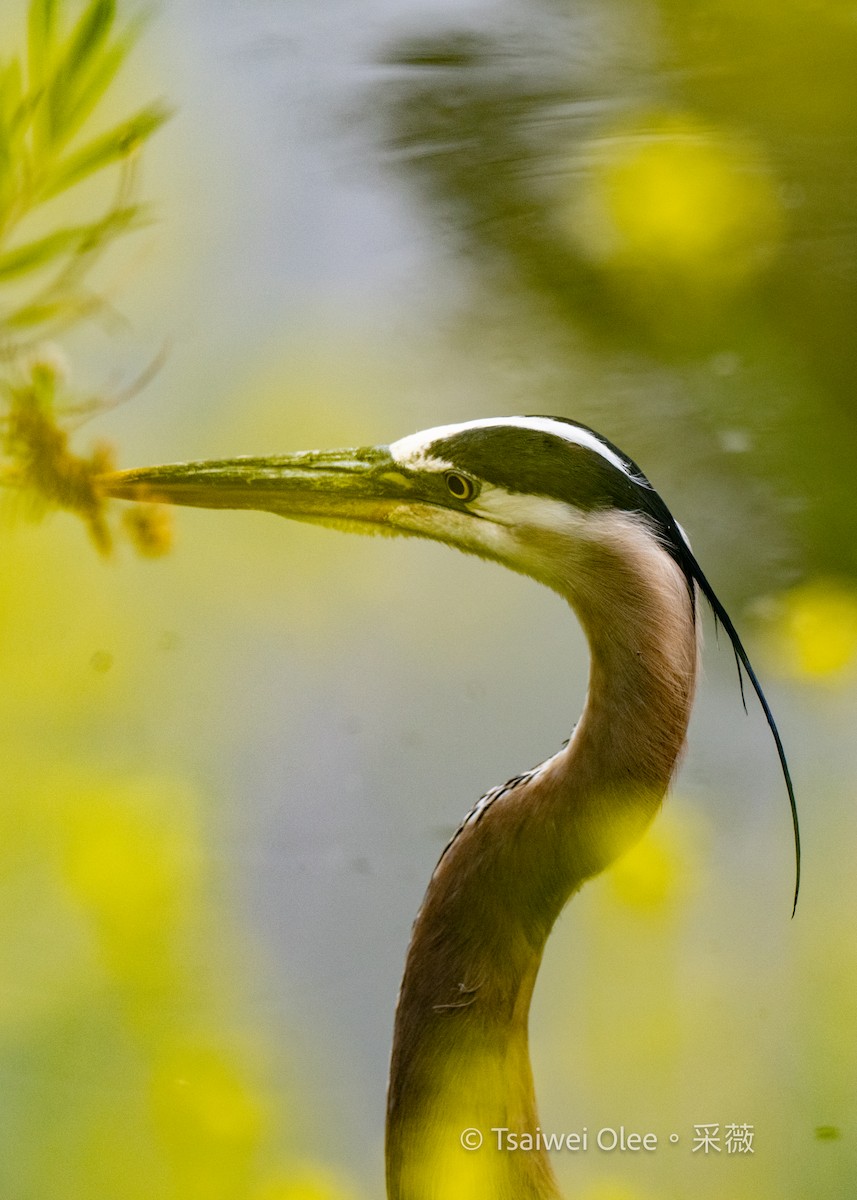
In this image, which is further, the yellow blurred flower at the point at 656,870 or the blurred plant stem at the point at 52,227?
the yellow blurred flower at the point at 656,870

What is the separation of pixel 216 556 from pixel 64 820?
0.32 m

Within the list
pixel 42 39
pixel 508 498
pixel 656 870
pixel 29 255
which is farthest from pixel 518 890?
pixel 42 39

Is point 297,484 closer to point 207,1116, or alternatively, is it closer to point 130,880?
point 130,880

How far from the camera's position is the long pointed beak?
0.92 m

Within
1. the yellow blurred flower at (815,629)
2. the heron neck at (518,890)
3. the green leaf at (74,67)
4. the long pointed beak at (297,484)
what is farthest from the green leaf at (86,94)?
the yellow blurred flower at (815,629)

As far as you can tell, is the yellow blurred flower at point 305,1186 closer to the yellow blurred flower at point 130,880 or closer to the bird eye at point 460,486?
the yellow blurred flower at point 130,880

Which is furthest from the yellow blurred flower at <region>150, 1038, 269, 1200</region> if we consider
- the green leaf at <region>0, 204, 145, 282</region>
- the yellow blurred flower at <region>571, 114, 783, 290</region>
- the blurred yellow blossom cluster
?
the yellow blurred flower at <region>571, 114, 783, 290</region>

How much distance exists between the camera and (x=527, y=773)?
858 millimetres

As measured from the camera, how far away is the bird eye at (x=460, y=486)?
861 mm

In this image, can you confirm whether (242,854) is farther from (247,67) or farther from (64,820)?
(247,67)

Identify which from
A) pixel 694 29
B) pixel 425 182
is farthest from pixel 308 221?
pixel 694 29

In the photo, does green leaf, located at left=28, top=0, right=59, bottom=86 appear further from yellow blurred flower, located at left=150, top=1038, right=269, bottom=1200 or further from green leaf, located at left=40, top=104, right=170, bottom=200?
yellow blurred flower, located at left=150, top=1038, right=269, bottom=1200

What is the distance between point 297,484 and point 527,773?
29 cm

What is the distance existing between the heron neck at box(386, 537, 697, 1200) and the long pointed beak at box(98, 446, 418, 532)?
0.17 metres
